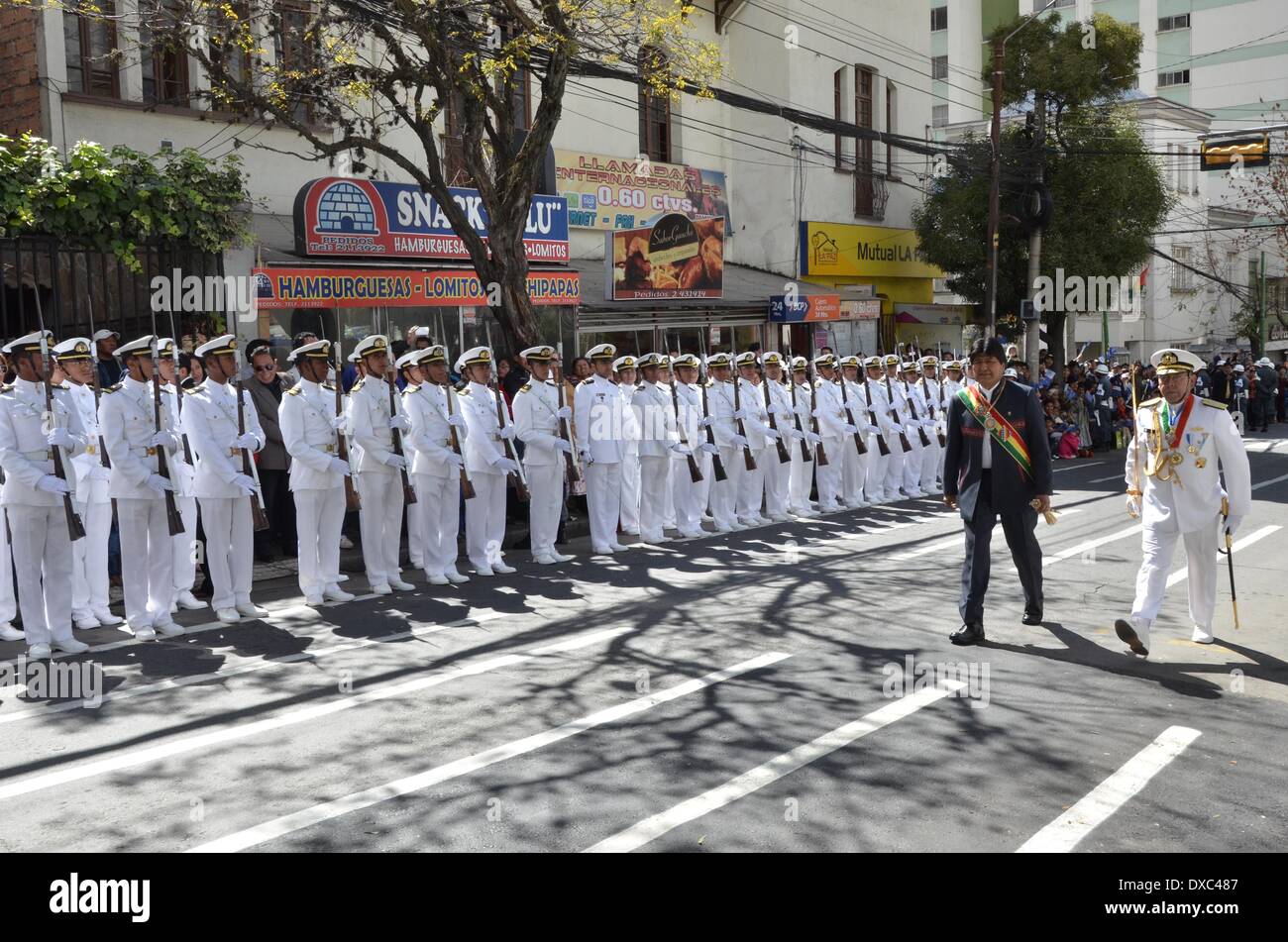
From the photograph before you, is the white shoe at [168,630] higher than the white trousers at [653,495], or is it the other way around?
the white trousers at [653,495]

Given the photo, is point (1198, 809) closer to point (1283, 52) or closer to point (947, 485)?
point (947, 485)

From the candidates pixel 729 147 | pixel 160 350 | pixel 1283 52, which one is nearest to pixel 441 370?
pixel 160 350

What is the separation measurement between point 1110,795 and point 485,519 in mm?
6903

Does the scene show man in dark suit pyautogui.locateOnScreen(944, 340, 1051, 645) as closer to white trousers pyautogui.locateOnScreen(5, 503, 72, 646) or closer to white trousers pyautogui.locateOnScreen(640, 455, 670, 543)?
white trousers pyautogui.locateOnScreen(640, 455, 670, 543)

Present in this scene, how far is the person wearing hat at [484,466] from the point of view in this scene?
36.9 ft

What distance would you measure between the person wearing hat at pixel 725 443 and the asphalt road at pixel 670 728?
3710mm

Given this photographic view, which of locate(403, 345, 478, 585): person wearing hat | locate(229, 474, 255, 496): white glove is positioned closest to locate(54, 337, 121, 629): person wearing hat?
locate(229, 474, 255, 496): white glove

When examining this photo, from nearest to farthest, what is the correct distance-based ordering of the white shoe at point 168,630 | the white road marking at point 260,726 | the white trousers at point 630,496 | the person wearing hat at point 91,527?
the white road marking at point 260,726 < the white shoe at point 168,630 < the person wearing hat at point 91,527 < the white trousers at point 630,496

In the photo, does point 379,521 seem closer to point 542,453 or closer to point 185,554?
point 185,554

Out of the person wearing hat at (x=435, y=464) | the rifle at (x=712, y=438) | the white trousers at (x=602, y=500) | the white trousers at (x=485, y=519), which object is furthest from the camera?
the rifle at (x=712, y=438)

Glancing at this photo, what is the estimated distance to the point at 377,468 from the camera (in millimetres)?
10484

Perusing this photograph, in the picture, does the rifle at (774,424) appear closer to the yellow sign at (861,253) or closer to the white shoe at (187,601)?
the white shoe at (187,601)

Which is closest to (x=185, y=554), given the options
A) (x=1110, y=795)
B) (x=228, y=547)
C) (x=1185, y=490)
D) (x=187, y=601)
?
(x=187, y=601)

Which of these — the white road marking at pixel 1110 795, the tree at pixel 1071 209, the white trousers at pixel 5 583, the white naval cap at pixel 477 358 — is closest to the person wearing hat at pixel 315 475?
the white naval cap at pixel 477 358
